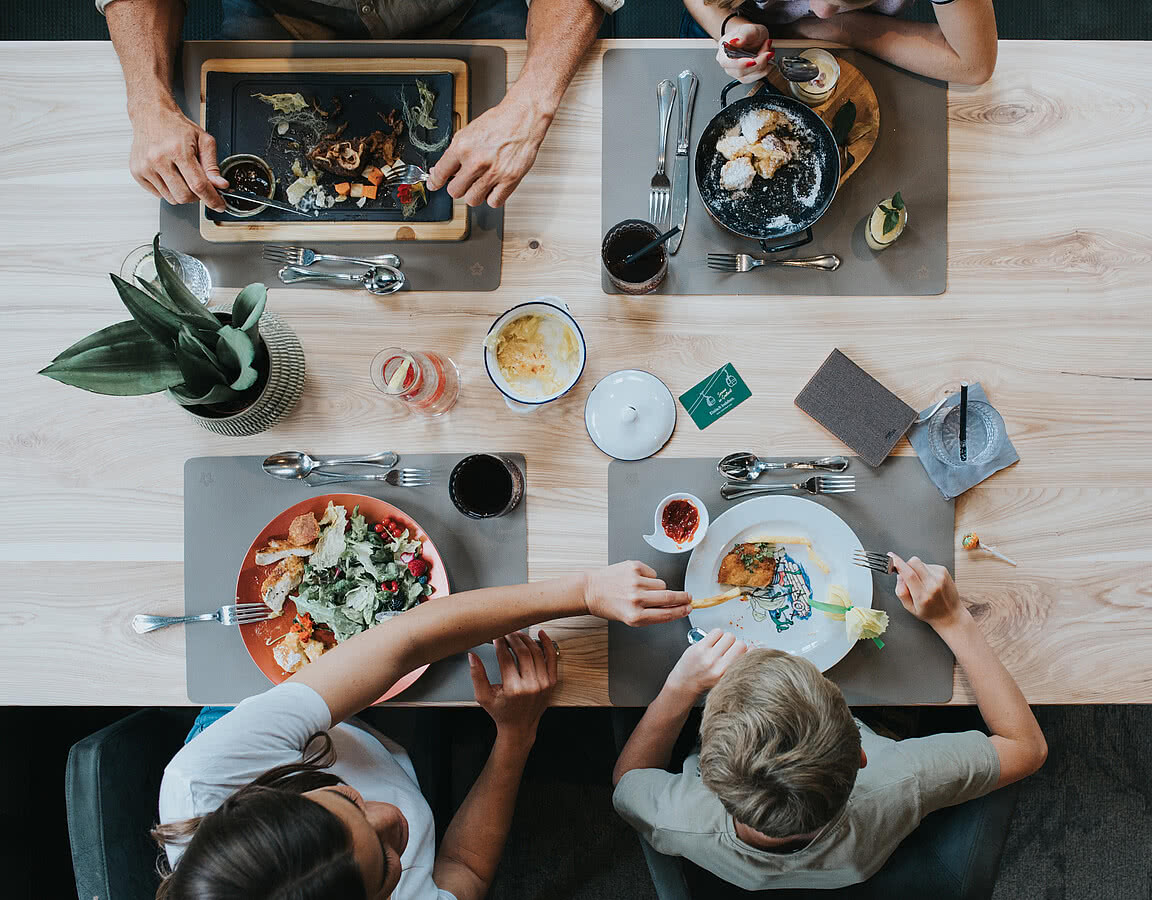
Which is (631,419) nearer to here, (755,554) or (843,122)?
(755,554)

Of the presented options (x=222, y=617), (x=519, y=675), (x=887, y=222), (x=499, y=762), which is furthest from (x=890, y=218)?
(x=222, y=617)

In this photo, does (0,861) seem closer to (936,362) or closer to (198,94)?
(198,94)

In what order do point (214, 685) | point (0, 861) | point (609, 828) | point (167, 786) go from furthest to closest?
point (609, 828)
point (0, 861)
point (214, 685)
point (167, 786)

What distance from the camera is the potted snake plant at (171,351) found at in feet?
3.41

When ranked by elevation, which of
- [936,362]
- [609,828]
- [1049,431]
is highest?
[936,362]

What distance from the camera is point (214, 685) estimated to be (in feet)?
4.31

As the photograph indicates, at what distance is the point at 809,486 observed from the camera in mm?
1317

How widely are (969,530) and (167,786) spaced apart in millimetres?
1379

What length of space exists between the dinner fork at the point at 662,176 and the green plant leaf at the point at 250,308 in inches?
26.6

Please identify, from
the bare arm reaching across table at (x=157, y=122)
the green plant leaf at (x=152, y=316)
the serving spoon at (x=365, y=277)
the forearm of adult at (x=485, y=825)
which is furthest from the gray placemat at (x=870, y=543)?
the bare arm reaching across table at (x=157, y=122)

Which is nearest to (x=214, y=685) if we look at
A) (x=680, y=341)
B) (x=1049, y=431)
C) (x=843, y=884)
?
(x=680, y=341)

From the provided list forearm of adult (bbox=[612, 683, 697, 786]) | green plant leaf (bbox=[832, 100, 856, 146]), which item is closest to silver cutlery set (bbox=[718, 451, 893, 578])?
forearm of adult (bbox=[612, 683, 697, 786])

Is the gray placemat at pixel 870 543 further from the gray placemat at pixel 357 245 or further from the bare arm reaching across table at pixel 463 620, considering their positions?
the gray placemat at pixel 357 245

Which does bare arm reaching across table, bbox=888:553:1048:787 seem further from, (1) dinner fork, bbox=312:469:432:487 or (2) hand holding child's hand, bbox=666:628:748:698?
(1) dinner fork, bbox=312:469:432:487
